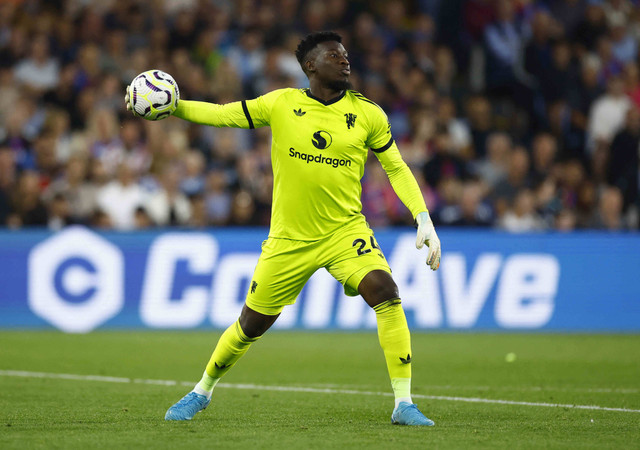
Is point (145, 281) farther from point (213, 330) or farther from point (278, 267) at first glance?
point (278, 267)

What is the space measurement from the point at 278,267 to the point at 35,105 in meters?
10.1

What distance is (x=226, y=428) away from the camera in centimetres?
678

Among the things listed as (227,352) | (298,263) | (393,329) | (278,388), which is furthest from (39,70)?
(393,329)

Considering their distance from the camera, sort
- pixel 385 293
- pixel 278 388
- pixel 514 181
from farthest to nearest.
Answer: pixel 514 181 → pixel 278 388 → pixel 385 293

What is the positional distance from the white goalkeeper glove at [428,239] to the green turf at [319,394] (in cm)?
108

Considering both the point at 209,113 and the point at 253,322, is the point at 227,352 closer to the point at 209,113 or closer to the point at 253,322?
the point at 253,322

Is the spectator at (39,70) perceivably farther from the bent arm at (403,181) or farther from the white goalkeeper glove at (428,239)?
the white goalkeeper glove at (428,239)

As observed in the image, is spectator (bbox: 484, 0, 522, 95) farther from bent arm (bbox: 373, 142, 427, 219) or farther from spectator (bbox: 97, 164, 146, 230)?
bent arm (bbox: 373, 142, 427, 219)

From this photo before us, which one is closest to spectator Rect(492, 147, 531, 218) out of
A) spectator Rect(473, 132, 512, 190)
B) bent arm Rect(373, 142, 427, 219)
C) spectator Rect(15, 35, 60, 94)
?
spectator Rect(473, 132, 512, 190)

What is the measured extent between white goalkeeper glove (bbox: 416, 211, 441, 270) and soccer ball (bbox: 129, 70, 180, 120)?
182cm

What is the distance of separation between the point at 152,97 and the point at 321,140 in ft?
3.78

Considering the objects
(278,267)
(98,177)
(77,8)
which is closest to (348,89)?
(278,267)

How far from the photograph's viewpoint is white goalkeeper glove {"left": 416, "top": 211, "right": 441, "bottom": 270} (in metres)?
6.95

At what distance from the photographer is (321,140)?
714cm
